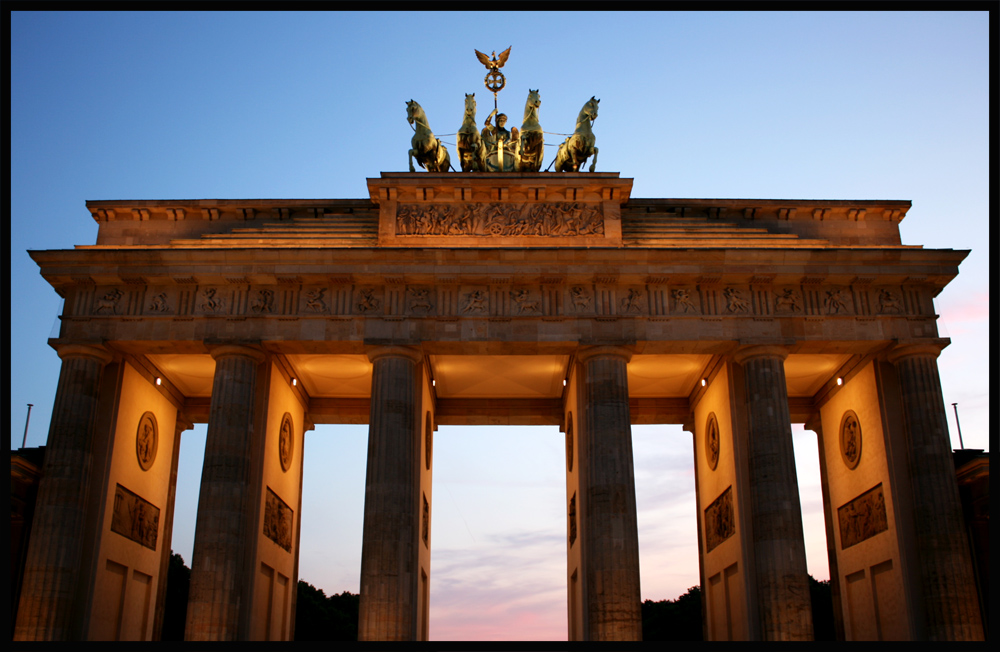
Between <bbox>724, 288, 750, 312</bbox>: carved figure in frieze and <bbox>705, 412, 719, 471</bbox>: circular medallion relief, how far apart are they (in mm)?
5281

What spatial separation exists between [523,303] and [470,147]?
7079mm

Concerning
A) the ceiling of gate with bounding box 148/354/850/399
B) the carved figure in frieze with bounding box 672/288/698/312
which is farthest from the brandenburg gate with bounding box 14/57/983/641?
the ceiling of gate with bounding box 148/354/850/399

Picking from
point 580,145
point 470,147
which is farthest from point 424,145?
point 580,145

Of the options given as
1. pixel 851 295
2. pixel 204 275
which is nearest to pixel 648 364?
pixel 851 295

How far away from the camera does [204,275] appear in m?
28.7

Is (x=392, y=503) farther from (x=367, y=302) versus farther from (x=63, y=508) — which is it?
(x=63, y=508)

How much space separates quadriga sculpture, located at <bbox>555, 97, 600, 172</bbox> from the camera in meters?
31.9

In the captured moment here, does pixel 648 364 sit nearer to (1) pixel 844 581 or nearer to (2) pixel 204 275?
(1) pixel 844 581

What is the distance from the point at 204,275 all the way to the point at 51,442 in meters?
7.13

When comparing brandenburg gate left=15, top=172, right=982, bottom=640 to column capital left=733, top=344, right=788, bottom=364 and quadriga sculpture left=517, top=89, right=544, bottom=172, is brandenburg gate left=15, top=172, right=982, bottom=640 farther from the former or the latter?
quadriga sculpture left=517, top=89, right=544, bottom=172

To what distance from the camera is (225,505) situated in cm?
2648

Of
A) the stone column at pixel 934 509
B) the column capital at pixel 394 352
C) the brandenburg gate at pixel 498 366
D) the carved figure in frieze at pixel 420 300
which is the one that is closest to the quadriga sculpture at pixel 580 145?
the brandenburg gate at pixel 498 366

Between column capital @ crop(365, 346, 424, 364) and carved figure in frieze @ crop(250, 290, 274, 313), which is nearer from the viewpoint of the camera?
column capital @ crop(365, 346, 424, 364)
